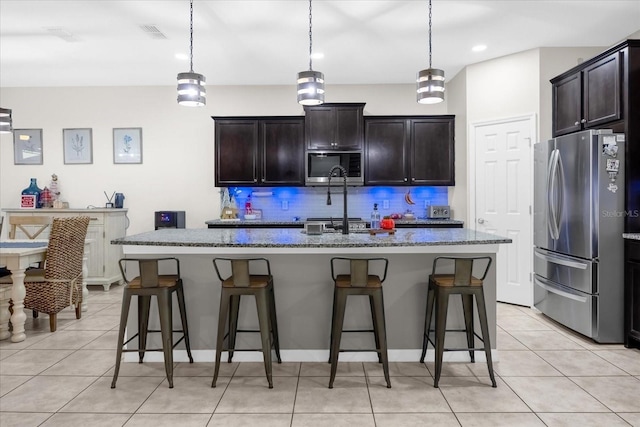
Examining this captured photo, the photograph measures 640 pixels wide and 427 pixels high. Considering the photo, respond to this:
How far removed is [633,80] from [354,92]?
3345 mm

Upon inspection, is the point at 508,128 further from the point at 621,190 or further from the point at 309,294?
the point at 309,294

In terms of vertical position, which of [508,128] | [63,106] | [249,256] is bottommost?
[249,256]

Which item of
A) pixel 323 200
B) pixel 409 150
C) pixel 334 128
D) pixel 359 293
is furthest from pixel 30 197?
pixel 359 293

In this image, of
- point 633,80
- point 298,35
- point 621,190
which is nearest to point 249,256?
point 298,35

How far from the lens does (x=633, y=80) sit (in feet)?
11.1

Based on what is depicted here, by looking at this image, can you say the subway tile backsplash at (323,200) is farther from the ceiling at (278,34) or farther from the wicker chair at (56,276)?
the wicker chair at (56,276)

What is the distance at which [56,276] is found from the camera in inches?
153

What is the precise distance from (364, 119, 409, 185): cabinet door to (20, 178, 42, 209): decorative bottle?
15.2 ft

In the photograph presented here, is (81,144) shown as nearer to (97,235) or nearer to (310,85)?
(97,235)

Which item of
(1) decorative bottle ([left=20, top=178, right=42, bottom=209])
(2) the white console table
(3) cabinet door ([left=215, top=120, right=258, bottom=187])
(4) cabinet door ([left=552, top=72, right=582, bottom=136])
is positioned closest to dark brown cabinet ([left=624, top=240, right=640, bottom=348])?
(4) cabinet door ([left=552, top=72, right=582, bottom=136])

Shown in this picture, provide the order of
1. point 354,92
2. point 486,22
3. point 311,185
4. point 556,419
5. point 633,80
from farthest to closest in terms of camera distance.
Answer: point 354,92, point 311,185, point 486,22, point 633,80, point 556,419

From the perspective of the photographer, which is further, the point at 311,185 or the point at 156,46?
the point at 311,185

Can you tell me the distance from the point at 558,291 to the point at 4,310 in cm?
503

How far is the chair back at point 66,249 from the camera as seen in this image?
12.6 feet
